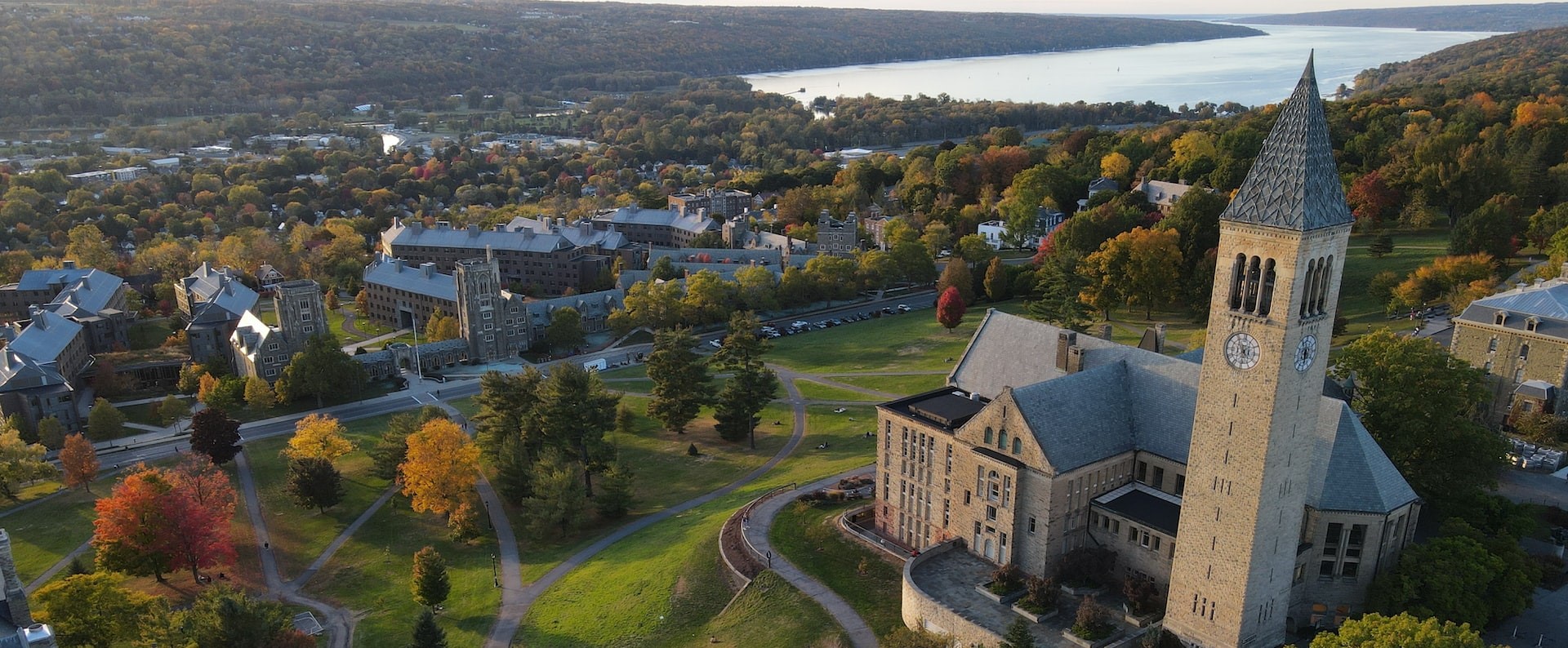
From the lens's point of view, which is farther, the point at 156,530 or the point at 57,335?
the point at 57,335

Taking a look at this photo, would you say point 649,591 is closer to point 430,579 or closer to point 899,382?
point 430,579

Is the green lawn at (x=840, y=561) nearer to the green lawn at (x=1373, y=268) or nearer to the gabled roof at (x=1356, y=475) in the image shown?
the gabled roof at (x=1356, y=475)

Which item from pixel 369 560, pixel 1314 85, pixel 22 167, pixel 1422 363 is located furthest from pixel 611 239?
pixel 22 167

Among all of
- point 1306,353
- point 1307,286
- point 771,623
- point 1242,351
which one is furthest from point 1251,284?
point 771,623

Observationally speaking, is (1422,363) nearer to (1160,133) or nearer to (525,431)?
(525,431)

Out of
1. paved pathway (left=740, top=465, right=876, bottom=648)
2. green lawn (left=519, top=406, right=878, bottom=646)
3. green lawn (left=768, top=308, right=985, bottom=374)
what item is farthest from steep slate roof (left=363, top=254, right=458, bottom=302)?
paved pathway (left=740, top=465, right=876, bottom=648)

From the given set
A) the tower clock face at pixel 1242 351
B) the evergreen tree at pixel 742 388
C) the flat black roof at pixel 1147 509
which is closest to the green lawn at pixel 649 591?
the evergreen tree at pixel 742 388
